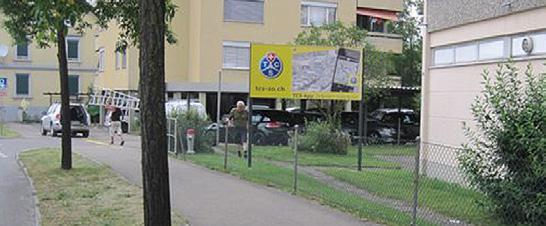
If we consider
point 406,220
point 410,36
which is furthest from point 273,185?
point 410,36

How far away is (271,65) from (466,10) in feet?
15.7

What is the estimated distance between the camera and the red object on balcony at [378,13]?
44141mm

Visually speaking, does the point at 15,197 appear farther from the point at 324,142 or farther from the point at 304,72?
the point at 324,142

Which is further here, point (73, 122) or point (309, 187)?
point (73, 122)

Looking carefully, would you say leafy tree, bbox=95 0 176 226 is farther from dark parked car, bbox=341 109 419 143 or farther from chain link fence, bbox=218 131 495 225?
dark parked car, bbox=341 109 419 143

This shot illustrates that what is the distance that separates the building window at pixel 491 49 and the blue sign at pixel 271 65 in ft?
16.5

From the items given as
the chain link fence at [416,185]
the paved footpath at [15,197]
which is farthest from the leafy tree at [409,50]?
the chain link fence at [416,185]

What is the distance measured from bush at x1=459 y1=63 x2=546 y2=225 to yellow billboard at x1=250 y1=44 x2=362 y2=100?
7.85 metres

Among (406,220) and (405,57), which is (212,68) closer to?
(405,57)

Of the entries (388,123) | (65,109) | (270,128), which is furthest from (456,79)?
(388,123)

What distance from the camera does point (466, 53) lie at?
613 inches

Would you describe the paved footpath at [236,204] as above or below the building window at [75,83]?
below

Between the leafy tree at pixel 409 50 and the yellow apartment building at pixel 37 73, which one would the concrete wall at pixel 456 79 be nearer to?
the leafy tree at pixel 409 50

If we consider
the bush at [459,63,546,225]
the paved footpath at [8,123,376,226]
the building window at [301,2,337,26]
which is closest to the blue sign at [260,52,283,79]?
the paved footpath at [8,123,376,226]
